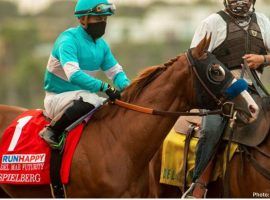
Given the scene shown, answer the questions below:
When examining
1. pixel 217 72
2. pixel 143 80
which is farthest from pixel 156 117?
pixel 217 72

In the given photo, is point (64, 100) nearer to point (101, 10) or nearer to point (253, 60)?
point (101, 10)

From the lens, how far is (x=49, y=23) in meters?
116

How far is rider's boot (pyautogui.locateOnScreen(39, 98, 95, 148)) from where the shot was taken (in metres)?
9.77

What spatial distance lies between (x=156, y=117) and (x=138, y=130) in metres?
0.23

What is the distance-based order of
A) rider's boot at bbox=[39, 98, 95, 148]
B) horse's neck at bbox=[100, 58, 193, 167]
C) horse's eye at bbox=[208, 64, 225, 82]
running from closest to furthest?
horse's eye at bbox=[208, 64, 225, 82] < horse's neck at bbox=[100, 58, 193, 167] < rider's boot at bbox=[39, 98, 95, 148]

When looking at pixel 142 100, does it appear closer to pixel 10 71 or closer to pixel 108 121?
pixel 108 121

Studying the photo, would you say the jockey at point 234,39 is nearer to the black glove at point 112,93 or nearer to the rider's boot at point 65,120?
the black glove at point 112,93

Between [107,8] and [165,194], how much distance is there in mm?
2408

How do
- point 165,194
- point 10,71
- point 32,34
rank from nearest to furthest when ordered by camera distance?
point 165,194 → point 10,71 → point 32,34

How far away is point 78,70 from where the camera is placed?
971cm

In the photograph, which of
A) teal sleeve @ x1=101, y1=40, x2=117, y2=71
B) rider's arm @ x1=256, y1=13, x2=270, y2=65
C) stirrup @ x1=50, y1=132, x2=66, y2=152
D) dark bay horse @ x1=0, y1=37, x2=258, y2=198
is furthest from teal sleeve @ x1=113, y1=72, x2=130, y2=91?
rider's arm @ x1=256, y1=13, x2=270, y2=65

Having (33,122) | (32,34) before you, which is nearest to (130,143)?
(33,122)

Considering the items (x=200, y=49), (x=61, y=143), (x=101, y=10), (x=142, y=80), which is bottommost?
(x=61, y=143)

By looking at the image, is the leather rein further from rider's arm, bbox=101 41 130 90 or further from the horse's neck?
rider's arm, bbox=101 41 130 90
